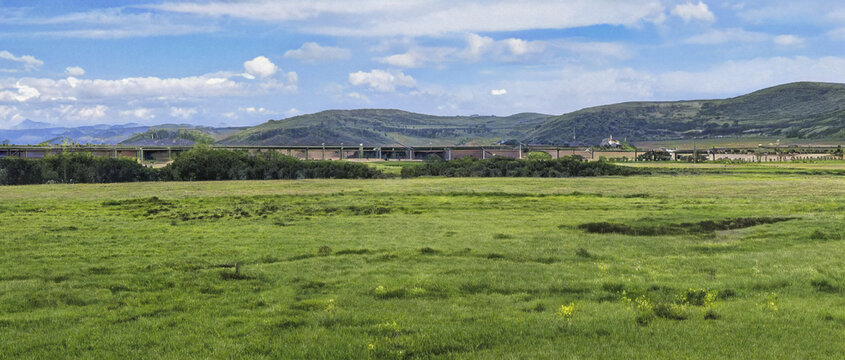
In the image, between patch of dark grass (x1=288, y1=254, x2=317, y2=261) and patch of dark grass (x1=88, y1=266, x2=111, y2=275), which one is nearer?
patch of dark grass (x1=88, y1=266, x2=111, y2=275)

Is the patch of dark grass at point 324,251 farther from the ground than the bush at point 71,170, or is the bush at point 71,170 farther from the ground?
the bush at point 71,170

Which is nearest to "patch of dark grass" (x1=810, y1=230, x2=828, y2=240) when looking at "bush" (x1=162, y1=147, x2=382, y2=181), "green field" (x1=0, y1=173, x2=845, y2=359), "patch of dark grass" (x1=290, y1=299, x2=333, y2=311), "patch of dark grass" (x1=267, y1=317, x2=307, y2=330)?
"green field" (x1=0, y1=173, x2=845, y2=359)

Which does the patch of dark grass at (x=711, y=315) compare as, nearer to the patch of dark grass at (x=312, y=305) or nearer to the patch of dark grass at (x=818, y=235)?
the patch of dark grass at (x=312, y=305)

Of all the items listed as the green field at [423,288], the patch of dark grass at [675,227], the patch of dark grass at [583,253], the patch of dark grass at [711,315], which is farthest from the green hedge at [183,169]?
the patch of dark grass at [711,315]

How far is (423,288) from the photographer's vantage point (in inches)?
673

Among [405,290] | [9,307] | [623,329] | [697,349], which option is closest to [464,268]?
[405,290]

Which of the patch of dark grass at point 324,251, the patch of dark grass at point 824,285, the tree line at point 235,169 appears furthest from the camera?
the tree line at point 235,169

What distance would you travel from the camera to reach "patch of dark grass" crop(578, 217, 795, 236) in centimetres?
3130

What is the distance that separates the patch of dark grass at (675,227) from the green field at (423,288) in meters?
0.27

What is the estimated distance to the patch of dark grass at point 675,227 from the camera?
31297 millimetres

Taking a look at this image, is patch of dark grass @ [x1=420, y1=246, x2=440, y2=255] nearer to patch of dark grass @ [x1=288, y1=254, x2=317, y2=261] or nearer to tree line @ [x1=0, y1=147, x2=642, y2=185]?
patch of dark grass @ [x1=288, y1=254, x2=317, y2=261]

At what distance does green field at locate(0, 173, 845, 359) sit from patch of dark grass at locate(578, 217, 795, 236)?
0.88 ft

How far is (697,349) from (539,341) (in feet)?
9.55

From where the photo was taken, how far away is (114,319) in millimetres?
13938
